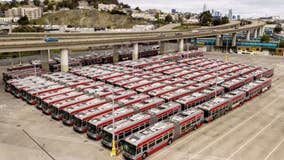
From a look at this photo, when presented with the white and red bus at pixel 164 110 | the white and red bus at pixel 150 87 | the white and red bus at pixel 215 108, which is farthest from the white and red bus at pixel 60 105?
the white and red bus at pixel 215 108

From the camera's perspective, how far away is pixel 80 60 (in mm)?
80188

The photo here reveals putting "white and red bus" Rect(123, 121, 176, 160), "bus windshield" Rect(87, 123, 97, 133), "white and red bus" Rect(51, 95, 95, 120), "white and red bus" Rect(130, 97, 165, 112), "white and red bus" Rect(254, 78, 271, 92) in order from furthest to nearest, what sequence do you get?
1. "white and red bus" Rect(254, 78, 271, 92)
2. "white and red bus" Rect(51, 95, 95, 120)
3. "white and red bus" Rect(130, 97, 165, 112)
4. "bus windshield" Rect(87, 123, 97, 133)
5. "white and red bus" Rect(123, 121, 176, 160)

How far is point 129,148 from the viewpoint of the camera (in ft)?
90.9

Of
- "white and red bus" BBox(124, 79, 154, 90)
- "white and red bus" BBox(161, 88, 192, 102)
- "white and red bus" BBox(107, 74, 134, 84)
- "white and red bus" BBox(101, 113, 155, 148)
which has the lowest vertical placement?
"white and red bus" BBox(101, 113, 155, 148)

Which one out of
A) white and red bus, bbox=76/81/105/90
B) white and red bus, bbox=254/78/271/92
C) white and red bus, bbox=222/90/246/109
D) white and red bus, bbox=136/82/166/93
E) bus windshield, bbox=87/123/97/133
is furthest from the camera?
white and red bus, bbox=254/78/271/92

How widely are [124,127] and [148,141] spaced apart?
3802 millimetres

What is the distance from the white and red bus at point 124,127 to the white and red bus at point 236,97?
17236 millimetres

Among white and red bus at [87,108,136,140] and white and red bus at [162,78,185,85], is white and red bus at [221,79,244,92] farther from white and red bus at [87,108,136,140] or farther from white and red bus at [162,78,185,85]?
white and red bus at [87,108,136,140]

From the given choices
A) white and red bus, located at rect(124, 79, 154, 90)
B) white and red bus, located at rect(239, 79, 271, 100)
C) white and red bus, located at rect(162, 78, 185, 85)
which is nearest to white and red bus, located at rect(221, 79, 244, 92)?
white and red bus, located at rect(239, 79, 271, 100)

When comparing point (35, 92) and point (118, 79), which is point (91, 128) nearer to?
point (35, 92)

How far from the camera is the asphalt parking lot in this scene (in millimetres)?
29719

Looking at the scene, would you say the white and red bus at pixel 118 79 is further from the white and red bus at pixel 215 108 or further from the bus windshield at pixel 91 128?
the bus windshield at pixel 91 128

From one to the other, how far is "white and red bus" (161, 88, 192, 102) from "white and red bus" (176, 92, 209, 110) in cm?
177

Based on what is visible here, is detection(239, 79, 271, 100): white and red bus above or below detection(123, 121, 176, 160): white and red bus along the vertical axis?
above
